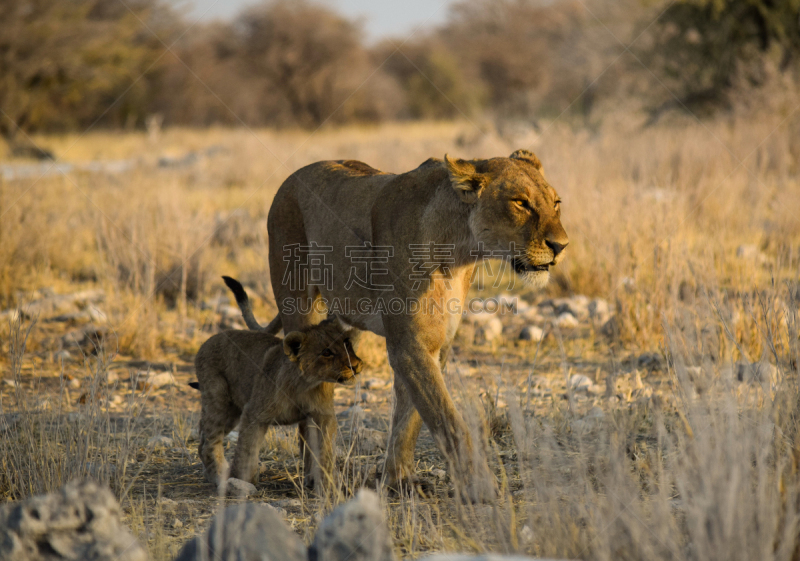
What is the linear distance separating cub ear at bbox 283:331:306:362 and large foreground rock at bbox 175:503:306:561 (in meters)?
1.35

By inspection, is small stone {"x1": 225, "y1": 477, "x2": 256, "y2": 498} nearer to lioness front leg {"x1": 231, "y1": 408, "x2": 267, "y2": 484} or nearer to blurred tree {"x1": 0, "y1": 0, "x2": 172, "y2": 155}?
lioness front leg {"x1": 231, "y1": 408, "x2": 267, "y2": 484}

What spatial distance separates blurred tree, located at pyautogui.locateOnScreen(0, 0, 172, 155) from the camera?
21344 millimetres

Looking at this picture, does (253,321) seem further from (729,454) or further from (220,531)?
(729,454)

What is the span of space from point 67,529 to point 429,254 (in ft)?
6.01

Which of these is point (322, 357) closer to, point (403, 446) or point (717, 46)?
point (403, 446)

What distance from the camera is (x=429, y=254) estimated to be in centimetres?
342

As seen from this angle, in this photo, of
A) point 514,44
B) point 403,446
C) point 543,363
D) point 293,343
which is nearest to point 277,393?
point 293,343

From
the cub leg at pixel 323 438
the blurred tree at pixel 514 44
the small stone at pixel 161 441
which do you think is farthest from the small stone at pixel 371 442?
the blurred tree at pixel 514 44

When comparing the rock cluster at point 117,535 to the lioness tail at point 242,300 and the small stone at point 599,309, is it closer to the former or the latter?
the lioness tail at point 242,300

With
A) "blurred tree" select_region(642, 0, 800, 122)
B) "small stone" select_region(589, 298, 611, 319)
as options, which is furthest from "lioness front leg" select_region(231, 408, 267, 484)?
"blurred tree" select_region(642, 0, 800, 122)

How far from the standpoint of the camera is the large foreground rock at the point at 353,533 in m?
2.16

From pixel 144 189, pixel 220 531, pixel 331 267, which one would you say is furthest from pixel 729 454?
pixel 144 189

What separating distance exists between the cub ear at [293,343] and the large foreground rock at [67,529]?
145 centimetres

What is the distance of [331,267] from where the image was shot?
→ 3.97 meters
